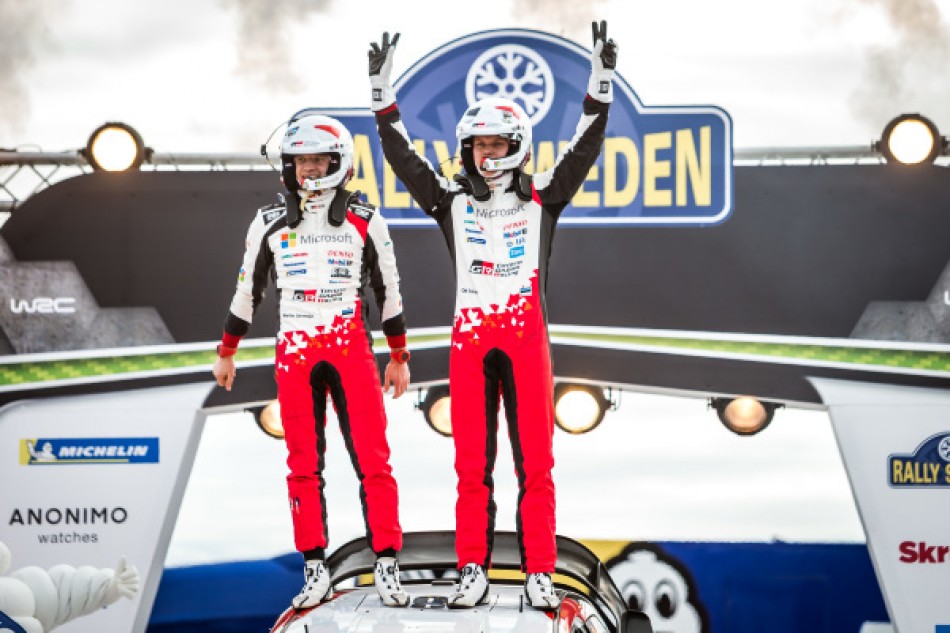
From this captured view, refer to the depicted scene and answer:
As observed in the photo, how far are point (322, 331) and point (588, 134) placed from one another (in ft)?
4.11

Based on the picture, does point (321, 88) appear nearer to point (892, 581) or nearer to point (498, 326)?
point (498, 326)

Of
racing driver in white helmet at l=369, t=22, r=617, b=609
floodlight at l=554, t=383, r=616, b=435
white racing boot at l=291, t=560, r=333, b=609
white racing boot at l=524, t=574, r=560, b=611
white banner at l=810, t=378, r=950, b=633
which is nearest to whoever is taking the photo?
white racing boot at l=524, t=574, r=560, b=611

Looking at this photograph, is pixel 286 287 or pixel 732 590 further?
pixel 732 590

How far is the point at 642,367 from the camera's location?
5730 millimetres

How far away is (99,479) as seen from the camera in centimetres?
579

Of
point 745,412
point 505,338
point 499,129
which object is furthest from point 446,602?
point 745,412

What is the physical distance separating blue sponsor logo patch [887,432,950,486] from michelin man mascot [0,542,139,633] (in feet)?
12.2

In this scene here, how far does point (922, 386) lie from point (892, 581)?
3.11 feet

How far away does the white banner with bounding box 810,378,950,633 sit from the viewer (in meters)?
5.64

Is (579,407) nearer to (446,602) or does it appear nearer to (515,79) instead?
(515,79)

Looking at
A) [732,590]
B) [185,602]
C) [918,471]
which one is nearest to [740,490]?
[732,590]

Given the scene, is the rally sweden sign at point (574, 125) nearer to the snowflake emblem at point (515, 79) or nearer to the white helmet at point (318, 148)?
the snowflake emblem at point (515, 79)

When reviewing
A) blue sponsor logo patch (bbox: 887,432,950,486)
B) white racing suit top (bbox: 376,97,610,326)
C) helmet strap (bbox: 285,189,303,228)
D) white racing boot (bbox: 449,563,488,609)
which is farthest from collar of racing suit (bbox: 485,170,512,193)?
blue sponsor logo patch (bbox: 887,432,950,486)

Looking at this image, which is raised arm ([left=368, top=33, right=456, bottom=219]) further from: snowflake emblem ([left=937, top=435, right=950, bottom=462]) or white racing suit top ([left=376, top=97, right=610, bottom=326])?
snowflake emblem ([left=937, top=435, right=950, bottom=462])
